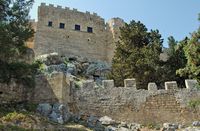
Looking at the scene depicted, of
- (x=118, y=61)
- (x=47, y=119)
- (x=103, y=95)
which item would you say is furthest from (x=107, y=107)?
(x=118, y=61)

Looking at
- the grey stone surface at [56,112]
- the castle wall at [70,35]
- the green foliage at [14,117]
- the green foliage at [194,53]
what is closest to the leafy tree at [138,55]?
the grey stone surface at [56,112]

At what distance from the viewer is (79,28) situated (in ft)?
128

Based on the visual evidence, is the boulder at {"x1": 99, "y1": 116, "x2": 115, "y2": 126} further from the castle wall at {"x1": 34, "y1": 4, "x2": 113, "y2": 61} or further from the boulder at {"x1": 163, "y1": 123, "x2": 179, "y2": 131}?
the castle wall at {"x1": 34, "y1": 4, "x2": 113, "y2": 61}

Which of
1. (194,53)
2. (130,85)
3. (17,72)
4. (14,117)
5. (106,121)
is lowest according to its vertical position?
(106,121)

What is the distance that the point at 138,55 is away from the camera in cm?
2397

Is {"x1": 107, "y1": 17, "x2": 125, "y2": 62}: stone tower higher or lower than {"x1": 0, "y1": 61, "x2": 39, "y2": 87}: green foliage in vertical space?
higher

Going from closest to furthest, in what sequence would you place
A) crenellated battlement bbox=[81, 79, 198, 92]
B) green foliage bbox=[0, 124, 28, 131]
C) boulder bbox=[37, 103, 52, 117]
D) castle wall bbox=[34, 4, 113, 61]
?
green foliage bbox=[0, 124, 28, 131]
boulder bbox=[37, 103, 52, 117]
crenellated battlement bbox=[81, 79, 198, 92]
castle wall bbox=[34, 4, 113, 61]

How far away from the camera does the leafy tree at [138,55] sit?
2281cm

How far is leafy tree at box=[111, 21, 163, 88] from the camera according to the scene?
22.8m

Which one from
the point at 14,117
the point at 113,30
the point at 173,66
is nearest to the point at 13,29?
the point at 14,117

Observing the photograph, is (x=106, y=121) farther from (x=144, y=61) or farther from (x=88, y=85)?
(x=144, y=61)

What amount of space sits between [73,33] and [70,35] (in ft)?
1.22

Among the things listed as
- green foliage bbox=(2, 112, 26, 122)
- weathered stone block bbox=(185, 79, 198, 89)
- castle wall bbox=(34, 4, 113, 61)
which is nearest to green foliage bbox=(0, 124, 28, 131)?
green foliage bbox=(2, 112, 26, 122)

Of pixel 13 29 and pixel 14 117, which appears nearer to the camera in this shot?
pixel 14 117
